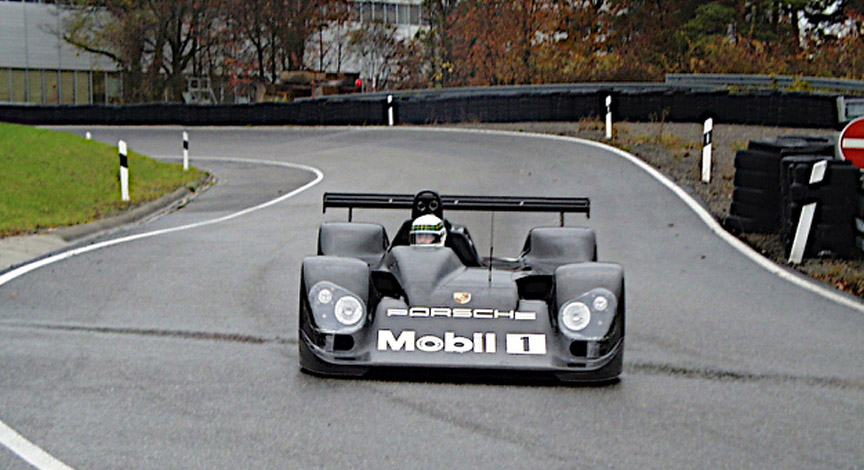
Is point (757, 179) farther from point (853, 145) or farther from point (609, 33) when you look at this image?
point (609, 33)

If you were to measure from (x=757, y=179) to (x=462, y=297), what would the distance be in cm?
850

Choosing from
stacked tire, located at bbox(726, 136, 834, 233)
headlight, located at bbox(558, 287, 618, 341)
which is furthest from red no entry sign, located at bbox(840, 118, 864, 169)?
headlight, located at bbox(558, 287, 618, 341)

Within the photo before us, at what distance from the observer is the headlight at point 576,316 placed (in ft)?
22.3

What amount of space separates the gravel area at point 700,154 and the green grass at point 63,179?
928 cm

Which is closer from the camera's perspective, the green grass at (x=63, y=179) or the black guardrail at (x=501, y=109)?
the green grass at (x=63, y=179)

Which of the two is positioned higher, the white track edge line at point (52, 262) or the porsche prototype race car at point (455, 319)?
the porsche prototype race car at point (455, 319)

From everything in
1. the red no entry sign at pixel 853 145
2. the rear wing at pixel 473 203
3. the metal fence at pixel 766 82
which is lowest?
the rear wing at pixel 473 203

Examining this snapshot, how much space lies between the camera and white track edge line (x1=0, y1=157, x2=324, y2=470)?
205 inches

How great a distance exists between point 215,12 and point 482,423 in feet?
200

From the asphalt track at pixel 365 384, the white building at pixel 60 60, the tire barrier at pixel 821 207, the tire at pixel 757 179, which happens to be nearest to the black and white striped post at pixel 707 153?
the tire at pixel 757 179

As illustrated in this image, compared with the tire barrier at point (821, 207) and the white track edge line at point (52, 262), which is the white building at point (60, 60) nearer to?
the white track edge line at point (52, 262)

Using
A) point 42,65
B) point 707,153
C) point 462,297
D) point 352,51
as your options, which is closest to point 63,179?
point 707,153

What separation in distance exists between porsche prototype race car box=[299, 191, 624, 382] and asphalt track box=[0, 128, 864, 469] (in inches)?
6.2

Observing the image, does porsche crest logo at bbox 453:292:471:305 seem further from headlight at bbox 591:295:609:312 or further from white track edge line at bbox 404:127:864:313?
white track edge line at bbox 404:127:864:313
